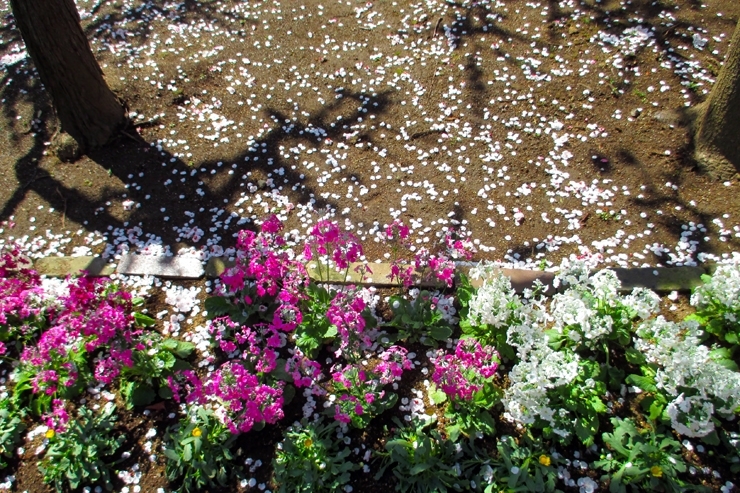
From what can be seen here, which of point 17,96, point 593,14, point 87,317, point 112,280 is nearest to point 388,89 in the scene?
point 593,14

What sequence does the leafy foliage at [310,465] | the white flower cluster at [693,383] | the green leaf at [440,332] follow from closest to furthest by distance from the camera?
1. the white flower cluster at [693,383]
2. the leafy foliage at [310,465]
3. the green leaf at [440,332]

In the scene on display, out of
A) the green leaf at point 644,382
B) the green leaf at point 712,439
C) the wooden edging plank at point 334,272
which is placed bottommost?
the green leaf at point 712,439

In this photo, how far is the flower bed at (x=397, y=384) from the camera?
108 inches

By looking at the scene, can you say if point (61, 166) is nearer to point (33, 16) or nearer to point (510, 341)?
point (33, 16)

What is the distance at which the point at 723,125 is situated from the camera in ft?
13.1

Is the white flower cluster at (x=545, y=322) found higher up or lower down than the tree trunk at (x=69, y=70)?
lower down

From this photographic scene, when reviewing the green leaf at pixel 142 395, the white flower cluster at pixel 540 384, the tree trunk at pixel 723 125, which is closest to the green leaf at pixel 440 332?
the white flower cluster at pixel 540 384

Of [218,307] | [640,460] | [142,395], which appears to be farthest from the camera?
[218,307]

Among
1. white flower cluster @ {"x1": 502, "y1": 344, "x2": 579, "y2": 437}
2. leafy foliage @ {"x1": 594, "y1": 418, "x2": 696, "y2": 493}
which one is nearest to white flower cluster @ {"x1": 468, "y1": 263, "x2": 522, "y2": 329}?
white flower cluster @ {"x1": 502, "y1": 344, "x2": 579, "y2": 437}

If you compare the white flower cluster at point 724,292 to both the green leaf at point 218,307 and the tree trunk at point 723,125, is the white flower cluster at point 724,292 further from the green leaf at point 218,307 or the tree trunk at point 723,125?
the green leaf at point 218,307

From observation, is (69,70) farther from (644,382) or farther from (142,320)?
(644,382)

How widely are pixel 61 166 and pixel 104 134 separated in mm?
448

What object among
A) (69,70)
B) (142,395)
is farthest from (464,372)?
(69,70)

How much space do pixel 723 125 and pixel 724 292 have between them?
158cm
